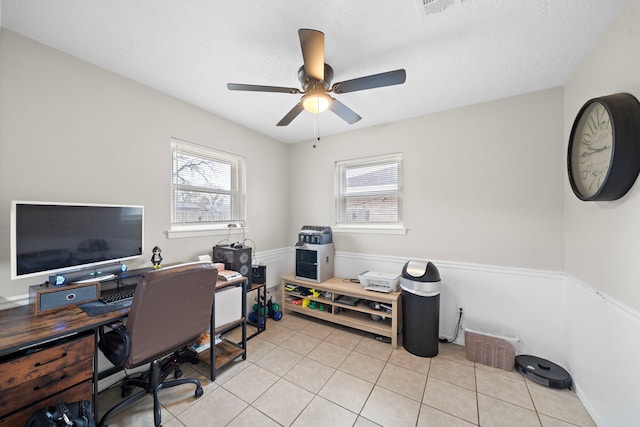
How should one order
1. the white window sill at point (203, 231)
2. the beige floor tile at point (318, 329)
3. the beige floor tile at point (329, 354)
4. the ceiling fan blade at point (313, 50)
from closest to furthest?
the ceiling fan blade at point (313, 50) < the beige floor tile at point (329, 354) < the white window sill at point (203, 231) < the beige floor tile at point (318, 329)

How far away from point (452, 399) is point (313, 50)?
262cm

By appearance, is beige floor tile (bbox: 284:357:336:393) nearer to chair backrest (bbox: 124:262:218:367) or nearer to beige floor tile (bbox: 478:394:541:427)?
chair backrest (bbox: 124:262:218:367)

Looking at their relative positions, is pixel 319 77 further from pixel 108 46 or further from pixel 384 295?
pixel 384 295

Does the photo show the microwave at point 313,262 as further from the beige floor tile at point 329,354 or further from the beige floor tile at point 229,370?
the beige floor tile at point 229,370

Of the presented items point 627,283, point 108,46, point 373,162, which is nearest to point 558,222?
point 627,283

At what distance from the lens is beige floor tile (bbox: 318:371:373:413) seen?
5.63 feet

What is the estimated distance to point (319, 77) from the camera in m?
1.56

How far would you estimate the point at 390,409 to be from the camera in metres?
1.67

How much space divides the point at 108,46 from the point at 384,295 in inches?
123

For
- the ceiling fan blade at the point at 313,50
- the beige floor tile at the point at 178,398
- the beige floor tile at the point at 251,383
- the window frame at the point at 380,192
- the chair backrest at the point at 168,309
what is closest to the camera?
the ceiling fan blade at the point at 313,50

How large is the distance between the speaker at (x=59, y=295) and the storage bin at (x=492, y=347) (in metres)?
3.12

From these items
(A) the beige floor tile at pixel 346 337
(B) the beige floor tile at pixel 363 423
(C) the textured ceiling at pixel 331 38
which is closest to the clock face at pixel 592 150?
(C) the textured ceiling at pixel 331 38

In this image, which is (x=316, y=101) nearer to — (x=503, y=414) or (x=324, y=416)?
(x=324, y=416)

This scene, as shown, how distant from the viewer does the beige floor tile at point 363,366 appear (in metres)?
2.02
